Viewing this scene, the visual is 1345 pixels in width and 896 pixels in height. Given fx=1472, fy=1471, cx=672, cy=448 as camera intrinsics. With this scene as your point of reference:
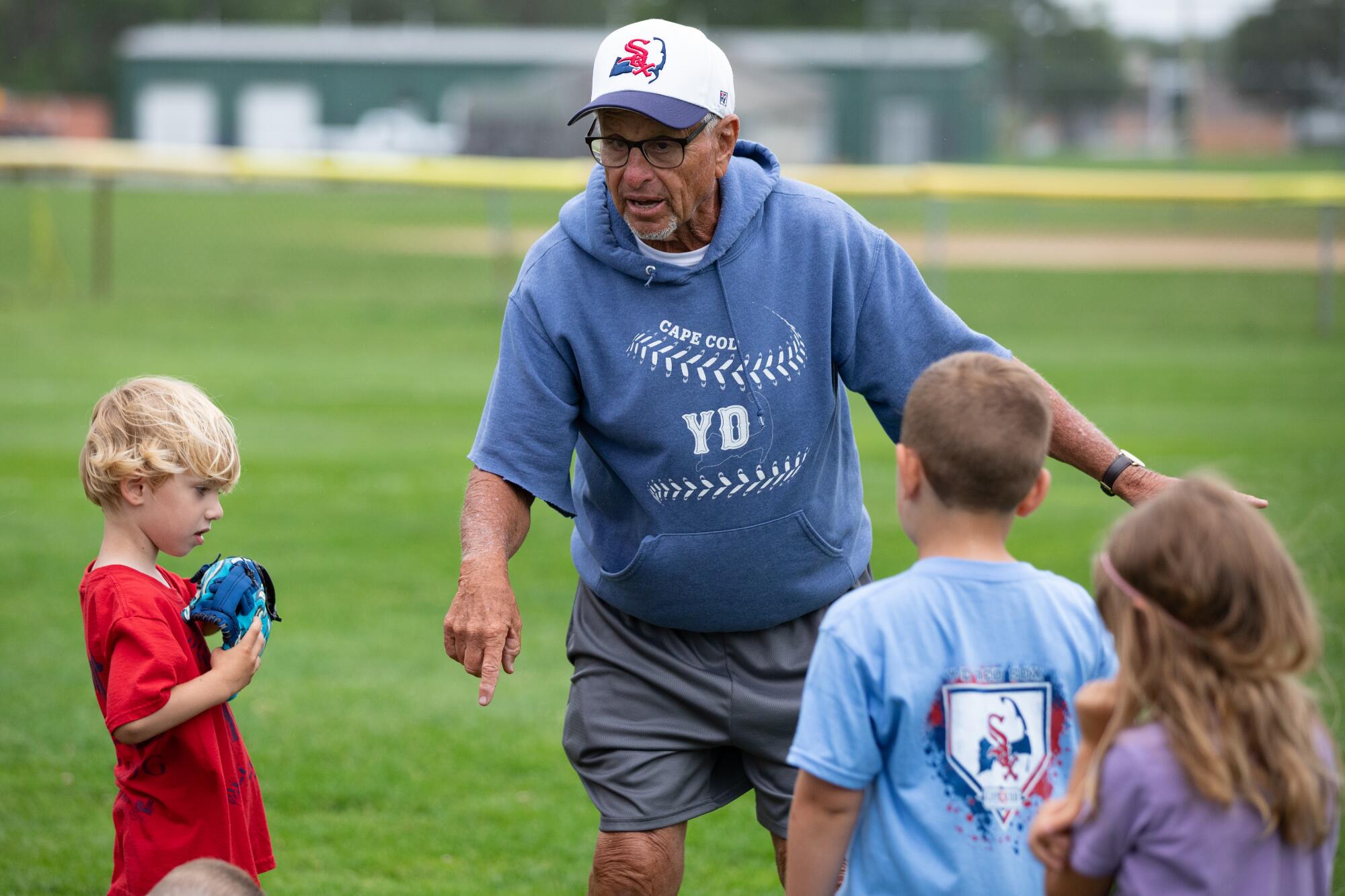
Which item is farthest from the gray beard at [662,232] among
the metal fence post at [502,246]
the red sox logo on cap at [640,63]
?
the metal fence post at [502,246]

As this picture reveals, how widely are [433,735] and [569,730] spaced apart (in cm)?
234

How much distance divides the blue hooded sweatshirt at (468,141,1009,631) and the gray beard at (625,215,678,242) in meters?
0.06

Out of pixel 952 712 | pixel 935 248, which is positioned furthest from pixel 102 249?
pixel 952 712

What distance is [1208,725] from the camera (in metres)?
1.96

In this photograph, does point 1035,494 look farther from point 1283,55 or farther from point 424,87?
point 424,87

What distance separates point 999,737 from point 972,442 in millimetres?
462

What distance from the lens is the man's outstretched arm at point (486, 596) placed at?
2949mm

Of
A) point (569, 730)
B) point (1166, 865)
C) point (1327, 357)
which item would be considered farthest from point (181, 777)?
point (1327, 357)

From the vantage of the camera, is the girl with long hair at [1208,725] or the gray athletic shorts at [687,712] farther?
the gray athletic shorts at [687,712]

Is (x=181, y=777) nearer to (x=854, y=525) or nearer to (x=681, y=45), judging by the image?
(x=854, y=525)

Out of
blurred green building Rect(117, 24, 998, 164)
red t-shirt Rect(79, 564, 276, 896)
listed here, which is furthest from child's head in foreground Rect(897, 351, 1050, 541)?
blurred green building Rect(117, 24, 998, 164)

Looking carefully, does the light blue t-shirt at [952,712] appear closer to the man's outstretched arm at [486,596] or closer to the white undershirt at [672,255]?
the man's outstretched arm at [486,596]

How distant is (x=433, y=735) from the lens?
5.66 meters

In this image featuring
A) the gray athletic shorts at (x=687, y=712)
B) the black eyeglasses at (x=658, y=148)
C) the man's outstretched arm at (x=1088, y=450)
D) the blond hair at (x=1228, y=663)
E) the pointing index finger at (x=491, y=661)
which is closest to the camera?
the blond hair at (x=1228, y=663)
